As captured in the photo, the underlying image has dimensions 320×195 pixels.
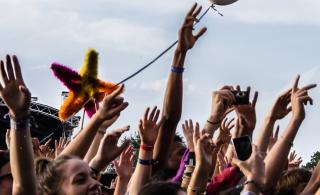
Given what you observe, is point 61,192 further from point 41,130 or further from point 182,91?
point 41,130

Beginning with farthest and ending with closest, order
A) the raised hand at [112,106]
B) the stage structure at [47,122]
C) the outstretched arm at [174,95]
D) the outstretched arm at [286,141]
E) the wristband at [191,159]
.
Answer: the stage structure at [47,122] → the outstretched arm at [174,95] → the wristband at [191,159] → the outstretched arm at [286,141] → the raised hand at [112,106]

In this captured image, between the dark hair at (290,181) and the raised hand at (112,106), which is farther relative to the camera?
the dark hair at (290,181)

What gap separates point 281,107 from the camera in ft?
18.4

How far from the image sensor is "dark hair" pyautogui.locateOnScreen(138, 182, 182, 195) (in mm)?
4227

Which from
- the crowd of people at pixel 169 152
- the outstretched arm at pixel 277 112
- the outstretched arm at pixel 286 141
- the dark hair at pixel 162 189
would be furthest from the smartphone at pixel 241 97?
the dark hair at pixel 162 189

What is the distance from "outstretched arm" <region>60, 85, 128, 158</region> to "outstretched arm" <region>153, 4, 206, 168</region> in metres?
0.64

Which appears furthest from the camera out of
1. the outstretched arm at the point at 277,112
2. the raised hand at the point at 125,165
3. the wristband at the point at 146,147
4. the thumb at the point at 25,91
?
the raised hand at the point at 125,165

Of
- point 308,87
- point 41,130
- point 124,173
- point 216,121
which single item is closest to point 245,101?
point 216,121

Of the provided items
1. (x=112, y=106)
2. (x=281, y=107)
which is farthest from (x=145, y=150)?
(x=281, y=107)

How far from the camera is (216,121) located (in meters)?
5.84

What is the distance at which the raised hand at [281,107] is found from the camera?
5582 mm

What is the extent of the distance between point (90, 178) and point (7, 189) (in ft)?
1.99

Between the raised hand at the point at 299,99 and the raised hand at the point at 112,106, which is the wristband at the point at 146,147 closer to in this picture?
the raised hand at the point at 112,106

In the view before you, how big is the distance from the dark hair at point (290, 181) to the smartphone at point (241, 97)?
68 centimetres
